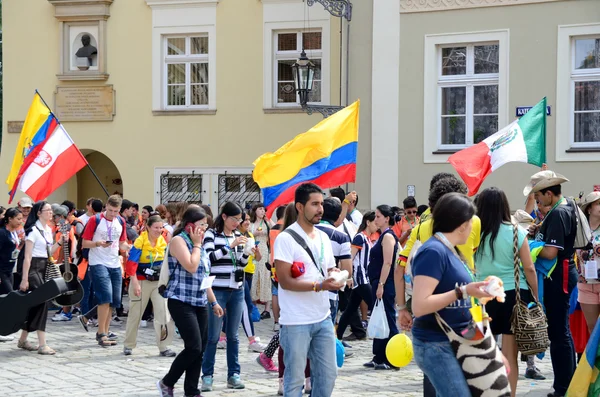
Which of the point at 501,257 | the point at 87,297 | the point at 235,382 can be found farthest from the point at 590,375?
the point at 87,297

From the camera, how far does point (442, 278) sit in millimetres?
5199

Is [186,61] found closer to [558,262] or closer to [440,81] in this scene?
[440,81]

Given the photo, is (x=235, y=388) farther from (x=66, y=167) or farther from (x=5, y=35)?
(x=5, y=35)

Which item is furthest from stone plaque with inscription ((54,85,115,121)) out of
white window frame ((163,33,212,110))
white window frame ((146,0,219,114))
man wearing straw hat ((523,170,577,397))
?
man wearing straw hat ((523,170,577,397))

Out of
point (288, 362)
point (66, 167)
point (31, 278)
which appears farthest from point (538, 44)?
point (288, 362)

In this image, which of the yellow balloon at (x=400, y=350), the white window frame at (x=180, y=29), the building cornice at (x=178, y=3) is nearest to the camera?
the yellow balloon at (x=400, y=350)

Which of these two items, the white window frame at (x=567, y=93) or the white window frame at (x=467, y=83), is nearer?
the white window frame at (x=567, y=93)

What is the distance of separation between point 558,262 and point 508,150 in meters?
3.47

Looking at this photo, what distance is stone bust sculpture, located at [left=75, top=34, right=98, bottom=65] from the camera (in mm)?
22047

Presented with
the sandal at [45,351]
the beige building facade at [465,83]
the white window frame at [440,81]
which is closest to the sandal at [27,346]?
the sandal at [45,351]

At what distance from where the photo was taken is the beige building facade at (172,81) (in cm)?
2111

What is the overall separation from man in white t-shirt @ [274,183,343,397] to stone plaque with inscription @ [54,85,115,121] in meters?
16.1

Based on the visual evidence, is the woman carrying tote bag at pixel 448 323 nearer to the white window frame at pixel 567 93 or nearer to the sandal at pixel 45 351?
the sandal at pixel 45 351

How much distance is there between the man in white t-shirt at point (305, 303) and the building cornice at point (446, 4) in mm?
11198
